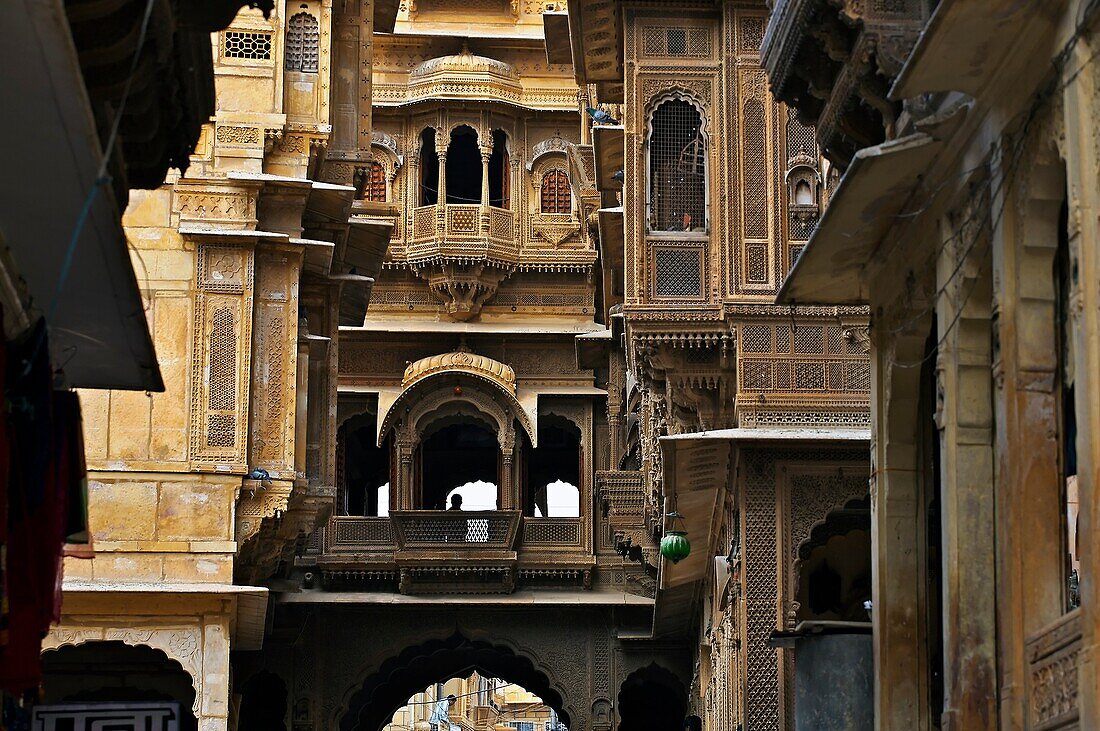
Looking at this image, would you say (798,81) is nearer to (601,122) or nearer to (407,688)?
(601,122)

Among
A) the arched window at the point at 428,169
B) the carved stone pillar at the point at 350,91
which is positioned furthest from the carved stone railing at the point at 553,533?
the carved stone pillar at the point at 350,91

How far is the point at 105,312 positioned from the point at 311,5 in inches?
513

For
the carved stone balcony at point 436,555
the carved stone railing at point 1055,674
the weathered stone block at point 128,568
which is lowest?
the carved stone railing at point 1055,674

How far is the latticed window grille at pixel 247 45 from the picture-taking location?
21.2 m

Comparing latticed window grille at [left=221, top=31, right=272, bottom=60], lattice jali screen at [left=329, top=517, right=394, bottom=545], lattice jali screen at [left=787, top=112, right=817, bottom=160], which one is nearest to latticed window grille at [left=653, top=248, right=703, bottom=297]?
Result: lattice jali screen at [left=787, top=112, right=817, bottom=160]

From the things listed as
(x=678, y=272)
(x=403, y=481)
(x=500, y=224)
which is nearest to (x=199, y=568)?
(x=678, y=272)

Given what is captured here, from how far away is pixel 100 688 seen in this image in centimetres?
2209

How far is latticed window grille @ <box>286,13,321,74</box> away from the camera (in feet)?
70.7

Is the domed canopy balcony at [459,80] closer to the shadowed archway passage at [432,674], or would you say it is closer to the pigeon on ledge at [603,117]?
the shadowed archway passage at [432,674]

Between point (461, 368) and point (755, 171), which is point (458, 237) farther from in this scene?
point (755, 171)

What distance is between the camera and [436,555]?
28391mm

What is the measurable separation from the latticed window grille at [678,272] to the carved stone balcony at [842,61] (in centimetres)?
578

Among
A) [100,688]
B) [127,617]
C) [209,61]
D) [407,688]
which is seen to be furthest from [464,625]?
[209,61]

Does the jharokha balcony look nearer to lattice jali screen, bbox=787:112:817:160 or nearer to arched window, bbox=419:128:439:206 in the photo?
arched window, bbox=419:128:439:206
